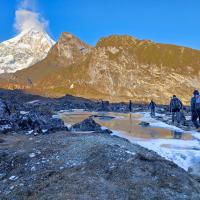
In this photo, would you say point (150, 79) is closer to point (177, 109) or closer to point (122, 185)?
point (177, 109)

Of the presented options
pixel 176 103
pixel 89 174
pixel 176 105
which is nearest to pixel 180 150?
pixel 89 174

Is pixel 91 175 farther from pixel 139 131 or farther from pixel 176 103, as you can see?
pixel 176 103

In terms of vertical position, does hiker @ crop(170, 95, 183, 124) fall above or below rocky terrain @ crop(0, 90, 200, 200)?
above

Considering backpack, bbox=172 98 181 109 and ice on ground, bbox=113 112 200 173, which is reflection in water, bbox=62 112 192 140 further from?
backpack, bbox=172 98 181 109

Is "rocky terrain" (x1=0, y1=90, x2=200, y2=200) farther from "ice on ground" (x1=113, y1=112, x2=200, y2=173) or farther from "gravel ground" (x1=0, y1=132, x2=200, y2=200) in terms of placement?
"ice on ground" (x1=113, y1=112, x2=200, y2=173)

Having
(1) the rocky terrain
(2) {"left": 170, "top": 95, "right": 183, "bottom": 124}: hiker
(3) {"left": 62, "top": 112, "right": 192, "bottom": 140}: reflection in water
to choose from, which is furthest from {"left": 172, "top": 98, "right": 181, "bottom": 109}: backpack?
(1) the rocky terrain

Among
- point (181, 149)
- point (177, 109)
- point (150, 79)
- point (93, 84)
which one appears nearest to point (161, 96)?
point (150, 79)

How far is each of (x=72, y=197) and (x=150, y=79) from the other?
183m

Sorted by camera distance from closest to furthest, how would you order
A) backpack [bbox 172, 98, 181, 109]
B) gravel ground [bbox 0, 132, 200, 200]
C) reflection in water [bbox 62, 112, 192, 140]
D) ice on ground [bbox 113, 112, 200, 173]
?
gravel ground [bbox 0, 132, 200, 200], ice on ground [bbox 113, 112, 200, 173], reflection in water [bbox 62, 112, 192, 140], backpack [bbox 172, 98, 181, 109]

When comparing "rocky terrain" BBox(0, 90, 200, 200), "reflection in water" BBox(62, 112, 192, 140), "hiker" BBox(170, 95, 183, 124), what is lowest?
"reflection in water" BBox(62, 112, 192, 140)

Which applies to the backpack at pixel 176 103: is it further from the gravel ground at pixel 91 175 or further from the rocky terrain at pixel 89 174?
the gravel ground at pixel 91 175

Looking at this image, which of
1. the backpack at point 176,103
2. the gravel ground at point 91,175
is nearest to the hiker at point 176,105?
the backpack at point 176,103

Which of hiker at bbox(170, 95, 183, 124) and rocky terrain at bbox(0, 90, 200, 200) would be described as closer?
rocky terrain at bbox(0, 90, 200, 200)

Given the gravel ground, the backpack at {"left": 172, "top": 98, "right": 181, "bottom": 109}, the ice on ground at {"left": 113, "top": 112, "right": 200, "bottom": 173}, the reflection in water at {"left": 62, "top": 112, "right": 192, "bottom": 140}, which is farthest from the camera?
the backpack at {"left": 172, "top": 98, "right": 181, "bottom": 109}
